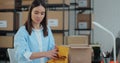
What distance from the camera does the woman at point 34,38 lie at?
158cm

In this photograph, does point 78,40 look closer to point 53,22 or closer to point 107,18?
point 53,22

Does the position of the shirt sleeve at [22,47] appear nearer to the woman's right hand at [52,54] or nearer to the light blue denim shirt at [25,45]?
the light blue denim shirt at [25,45]

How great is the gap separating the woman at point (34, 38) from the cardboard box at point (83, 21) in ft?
12.4

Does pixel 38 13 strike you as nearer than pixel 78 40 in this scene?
Yes

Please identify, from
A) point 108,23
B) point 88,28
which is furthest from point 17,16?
point 108,23

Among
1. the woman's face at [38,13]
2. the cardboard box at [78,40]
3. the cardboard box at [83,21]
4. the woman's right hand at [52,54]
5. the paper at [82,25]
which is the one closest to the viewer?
the woman's right hand at [52,54]

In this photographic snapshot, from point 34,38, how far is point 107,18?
4.65 meters

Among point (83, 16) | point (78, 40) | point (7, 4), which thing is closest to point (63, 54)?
point (78, 40)

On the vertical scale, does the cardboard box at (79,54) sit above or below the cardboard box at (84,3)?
below

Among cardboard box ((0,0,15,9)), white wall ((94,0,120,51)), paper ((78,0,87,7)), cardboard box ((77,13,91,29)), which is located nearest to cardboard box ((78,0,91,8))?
paper ((78,0,87,7))

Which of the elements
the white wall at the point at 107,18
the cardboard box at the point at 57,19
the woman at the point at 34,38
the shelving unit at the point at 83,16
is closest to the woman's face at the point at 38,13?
the woman at the point at 34,38

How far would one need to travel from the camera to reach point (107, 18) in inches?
240

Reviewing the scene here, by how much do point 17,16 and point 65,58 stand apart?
3.21 m

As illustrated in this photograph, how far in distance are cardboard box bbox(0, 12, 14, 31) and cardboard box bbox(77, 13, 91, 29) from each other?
179 centimetres
